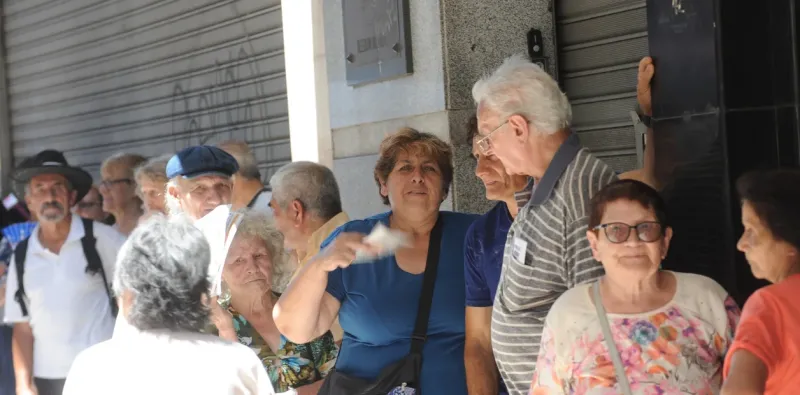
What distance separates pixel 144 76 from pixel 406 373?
7.29 m

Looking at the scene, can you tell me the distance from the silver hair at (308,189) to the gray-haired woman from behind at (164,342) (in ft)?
6.36

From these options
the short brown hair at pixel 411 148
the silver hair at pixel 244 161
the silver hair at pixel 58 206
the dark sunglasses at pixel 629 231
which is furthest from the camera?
the silver hair at pixel 244 161

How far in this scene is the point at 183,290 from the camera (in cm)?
348

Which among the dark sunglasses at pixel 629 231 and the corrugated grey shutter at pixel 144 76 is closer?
the dark sunglasses at pixel 629 231

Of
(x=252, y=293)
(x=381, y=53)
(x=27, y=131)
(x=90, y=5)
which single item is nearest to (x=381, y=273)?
(x=252, y=293)

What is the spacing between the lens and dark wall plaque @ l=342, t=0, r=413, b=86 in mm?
6125

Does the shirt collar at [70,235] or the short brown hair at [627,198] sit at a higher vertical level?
the short brown hair at [627,198]

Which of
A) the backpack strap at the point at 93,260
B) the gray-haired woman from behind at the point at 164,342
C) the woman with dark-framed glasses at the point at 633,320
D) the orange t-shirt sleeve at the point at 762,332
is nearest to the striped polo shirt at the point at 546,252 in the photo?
the woman with dark-framed glasses at the point at 633,320

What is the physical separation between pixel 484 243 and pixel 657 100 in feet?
2.65

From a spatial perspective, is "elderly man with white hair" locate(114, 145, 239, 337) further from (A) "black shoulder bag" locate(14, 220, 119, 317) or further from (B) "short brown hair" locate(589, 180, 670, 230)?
(B) "short brown hair" locate(589, 180, 670, 230)

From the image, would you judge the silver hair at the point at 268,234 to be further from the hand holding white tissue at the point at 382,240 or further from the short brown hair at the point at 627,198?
the short brown hair at the point at 627,198

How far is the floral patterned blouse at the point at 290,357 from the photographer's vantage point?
4.78 metres

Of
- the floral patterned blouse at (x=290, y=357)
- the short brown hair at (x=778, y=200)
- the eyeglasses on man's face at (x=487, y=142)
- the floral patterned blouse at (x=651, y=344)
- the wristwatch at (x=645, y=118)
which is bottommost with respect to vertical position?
the floral patterned blouse at (x=290, y=357)

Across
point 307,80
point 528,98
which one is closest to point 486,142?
point 528,98
